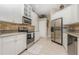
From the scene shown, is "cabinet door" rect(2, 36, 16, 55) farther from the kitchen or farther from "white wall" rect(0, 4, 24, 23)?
"white wall" rect(0, 4, 24, 23)

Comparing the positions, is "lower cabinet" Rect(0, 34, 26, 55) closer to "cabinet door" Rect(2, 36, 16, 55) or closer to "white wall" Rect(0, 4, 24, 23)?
"cabinet door" Rect(2, 36, 16, 55)

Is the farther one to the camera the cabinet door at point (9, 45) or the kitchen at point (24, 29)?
the kitchen at point (24, 29)

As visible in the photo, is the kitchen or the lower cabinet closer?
the lower cabinet

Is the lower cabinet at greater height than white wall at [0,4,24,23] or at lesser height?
lesser

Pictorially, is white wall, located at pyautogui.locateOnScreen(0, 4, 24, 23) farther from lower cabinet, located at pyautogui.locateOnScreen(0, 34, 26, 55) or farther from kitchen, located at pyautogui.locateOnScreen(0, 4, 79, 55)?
lower cabinet, located at pyautogui.locateOnScreen(0, 34, 26, 55)

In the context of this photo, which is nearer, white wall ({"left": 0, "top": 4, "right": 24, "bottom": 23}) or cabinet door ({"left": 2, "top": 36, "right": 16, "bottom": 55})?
cabinet door ({"left": 2, "top": 36, "right": 16, "bottom": 55})

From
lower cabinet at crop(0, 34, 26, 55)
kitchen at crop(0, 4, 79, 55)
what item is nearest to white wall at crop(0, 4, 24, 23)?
kitchen at crop(0, 4, 79, 55)

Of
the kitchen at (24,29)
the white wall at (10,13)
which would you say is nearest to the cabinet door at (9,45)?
the kitchen at (24,29)

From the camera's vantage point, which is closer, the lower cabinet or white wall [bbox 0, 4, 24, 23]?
the lower cabinet

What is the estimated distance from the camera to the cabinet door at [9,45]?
198cm

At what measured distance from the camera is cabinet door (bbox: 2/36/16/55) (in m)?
1.98

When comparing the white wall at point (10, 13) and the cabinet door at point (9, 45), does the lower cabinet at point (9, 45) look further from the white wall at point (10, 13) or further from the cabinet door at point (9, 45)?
the white wall at point (10, 13)

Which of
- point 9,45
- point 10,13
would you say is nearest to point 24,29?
point 10,13
